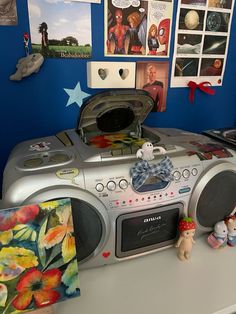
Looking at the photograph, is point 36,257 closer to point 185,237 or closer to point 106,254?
point 106,254

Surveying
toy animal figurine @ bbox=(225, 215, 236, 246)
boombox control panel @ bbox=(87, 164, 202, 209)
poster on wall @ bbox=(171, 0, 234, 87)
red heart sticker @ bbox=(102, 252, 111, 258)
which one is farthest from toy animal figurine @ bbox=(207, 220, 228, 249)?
poster on wall @ bbox=(171, 0, 234, 87)

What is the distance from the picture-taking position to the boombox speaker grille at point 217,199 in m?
0.62

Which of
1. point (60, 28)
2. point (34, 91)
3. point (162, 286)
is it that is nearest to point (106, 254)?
point (162, 286)

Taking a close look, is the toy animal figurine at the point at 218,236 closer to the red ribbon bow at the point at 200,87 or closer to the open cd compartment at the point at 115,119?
the open cd compartment at the point at 115,119

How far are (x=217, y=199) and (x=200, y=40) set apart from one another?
513 mm

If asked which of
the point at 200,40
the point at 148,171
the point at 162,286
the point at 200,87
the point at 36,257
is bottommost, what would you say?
the point at 162,286

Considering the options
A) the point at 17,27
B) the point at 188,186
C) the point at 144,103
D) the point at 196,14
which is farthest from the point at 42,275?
the point at 196,14

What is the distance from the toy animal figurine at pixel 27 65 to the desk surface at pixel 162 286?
0.47 m

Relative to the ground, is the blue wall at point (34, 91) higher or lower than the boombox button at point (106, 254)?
higher

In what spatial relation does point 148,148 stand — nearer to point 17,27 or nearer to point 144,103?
point 144,103

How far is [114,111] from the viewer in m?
0.66

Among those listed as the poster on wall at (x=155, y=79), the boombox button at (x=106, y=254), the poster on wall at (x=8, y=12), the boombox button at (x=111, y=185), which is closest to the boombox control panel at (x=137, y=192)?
the boombox button at (x=111, y=185)

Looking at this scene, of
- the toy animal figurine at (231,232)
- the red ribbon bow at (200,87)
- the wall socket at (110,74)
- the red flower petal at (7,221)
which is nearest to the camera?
the red flower petal at (7,221)

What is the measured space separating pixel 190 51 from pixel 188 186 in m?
0.49
